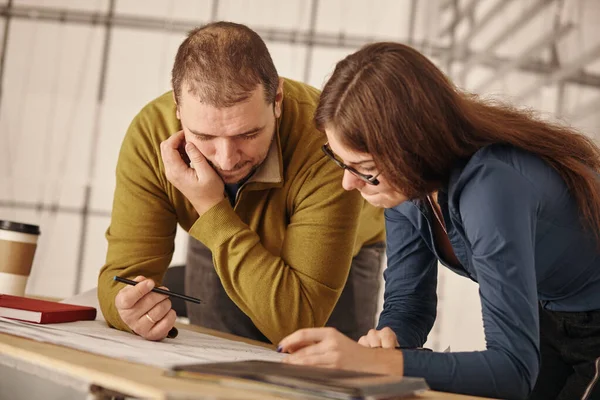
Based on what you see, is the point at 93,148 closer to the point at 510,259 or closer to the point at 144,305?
the point at 144,305

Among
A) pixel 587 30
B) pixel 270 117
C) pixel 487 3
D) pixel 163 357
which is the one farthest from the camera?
pixel 487 3

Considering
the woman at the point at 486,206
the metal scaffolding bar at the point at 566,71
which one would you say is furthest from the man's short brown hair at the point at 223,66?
the metal scaffolding bar at the point at 566,71

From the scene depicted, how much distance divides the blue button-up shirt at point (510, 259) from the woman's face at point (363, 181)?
10 cm

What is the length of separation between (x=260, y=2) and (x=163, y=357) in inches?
126

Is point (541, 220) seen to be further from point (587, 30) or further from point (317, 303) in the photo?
point (587, 30)

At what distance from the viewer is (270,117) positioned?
5.79 ft

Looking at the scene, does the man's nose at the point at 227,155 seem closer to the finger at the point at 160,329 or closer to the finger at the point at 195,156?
the finger at the point at 195,156

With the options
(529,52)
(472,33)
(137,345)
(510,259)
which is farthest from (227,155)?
(472,33)

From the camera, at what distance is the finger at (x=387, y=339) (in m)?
1.45

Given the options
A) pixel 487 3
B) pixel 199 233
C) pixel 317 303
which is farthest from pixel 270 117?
pixel 487 3

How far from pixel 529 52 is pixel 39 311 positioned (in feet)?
9.47

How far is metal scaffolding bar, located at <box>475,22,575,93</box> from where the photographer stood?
11.7ft

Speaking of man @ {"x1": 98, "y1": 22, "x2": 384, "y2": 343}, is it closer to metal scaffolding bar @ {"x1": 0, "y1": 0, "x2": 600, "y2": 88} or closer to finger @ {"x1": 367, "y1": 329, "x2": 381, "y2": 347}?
finger @ {"x1": 367, "y1": 329, "x2": 381, "y2": 347}

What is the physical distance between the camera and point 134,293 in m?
1.57
